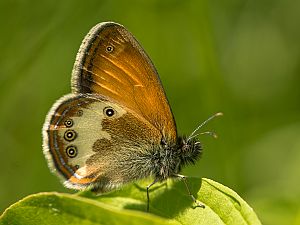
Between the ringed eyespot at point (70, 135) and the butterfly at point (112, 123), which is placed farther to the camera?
the ringed eyespot at point (70, 135)

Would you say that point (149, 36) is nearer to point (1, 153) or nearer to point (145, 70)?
point (1, 153)

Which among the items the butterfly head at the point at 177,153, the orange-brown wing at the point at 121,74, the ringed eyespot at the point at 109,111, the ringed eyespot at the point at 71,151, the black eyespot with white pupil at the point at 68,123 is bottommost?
the butterfly head at the point at 177,153

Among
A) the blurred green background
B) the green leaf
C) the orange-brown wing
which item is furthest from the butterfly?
the blurred green background

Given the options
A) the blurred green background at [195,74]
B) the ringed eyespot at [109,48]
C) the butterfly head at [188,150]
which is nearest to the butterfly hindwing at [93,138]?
the butterfly head at [188,150]

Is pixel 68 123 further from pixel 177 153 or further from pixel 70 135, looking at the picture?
pixel 177 153

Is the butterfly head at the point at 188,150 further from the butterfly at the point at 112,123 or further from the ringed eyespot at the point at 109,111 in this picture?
the ringed eyespot at the point at 109,111

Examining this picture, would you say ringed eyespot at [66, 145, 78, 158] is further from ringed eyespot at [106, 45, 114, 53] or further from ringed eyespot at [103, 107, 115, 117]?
ringed eyespot at [106, 45, 114, 53]

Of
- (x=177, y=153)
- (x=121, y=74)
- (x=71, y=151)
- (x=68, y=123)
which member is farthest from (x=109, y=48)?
(x=177, y=153)

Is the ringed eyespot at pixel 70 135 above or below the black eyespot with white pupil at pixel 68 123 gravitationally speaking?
below
